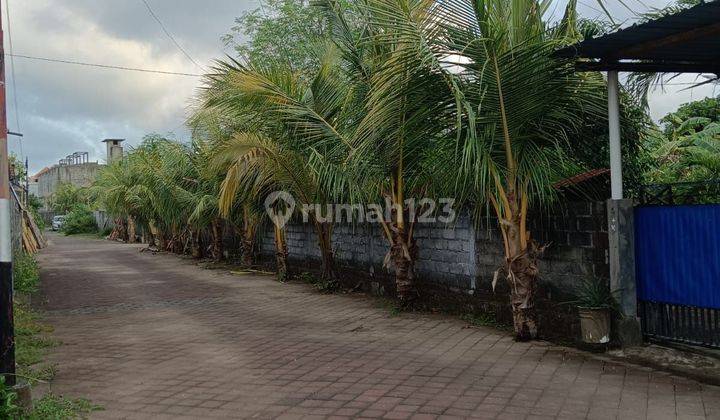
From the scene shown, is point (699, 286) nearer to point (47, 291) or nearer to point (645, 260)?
point (645, 260)

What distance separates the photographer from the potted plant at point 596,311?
5.88 meters

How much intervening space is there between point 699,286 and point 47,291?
38.3ft

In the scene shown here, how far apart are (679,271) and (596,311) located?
835mm

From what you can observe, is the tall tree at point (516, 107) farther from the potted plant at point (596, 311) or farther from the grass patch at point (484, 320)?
the grass patch at point (484, 320)

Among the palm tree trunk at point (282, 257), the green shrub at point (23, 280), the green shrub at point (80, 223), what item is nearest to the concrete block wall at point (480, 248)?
the palm tree trunk at point (282, 257)

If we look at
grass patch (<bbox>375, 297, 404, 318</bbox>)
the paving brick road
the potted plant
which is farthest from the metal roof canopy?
grass patch (<bbox>375, 297, 404, 318</bbox>)

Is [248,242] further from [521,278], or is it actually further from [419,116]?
[521,278]

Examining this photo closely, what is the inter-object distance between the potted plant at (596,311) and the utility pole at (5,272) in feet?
16.4

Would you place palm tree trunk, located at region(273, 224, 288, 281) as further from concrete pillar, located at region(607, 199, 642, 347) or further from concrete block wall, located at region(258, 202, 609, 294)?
concrete pillar, located at region(607, 199, 642, 347)

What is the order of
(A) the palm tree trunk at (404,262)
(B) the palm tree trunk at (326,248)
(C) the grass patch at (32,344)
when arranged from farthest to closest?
(B) the palm tree trunk at (326,248)
(A) the palm tree trunk at (404,262)
(C) the grass patch at (32,344)

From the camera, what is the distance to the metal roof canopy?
15.2 feet

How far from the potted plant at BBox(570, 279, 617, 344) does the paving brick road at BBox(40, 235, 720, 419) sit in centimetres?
26

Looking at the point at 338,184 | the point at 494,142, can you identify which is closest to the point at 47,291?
the point at 338,184

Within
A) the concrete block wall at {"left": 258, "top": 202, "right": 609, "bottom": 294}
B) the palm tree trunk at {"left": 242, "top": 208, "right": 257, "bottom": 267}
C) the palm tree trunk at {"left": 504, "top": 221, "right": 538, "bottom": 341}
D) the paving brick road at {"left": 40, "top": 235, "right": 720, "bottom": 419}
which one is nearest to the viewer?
the paving brick road at {"left": 40, "top": 235, "right": 720, "bottom": 419}
